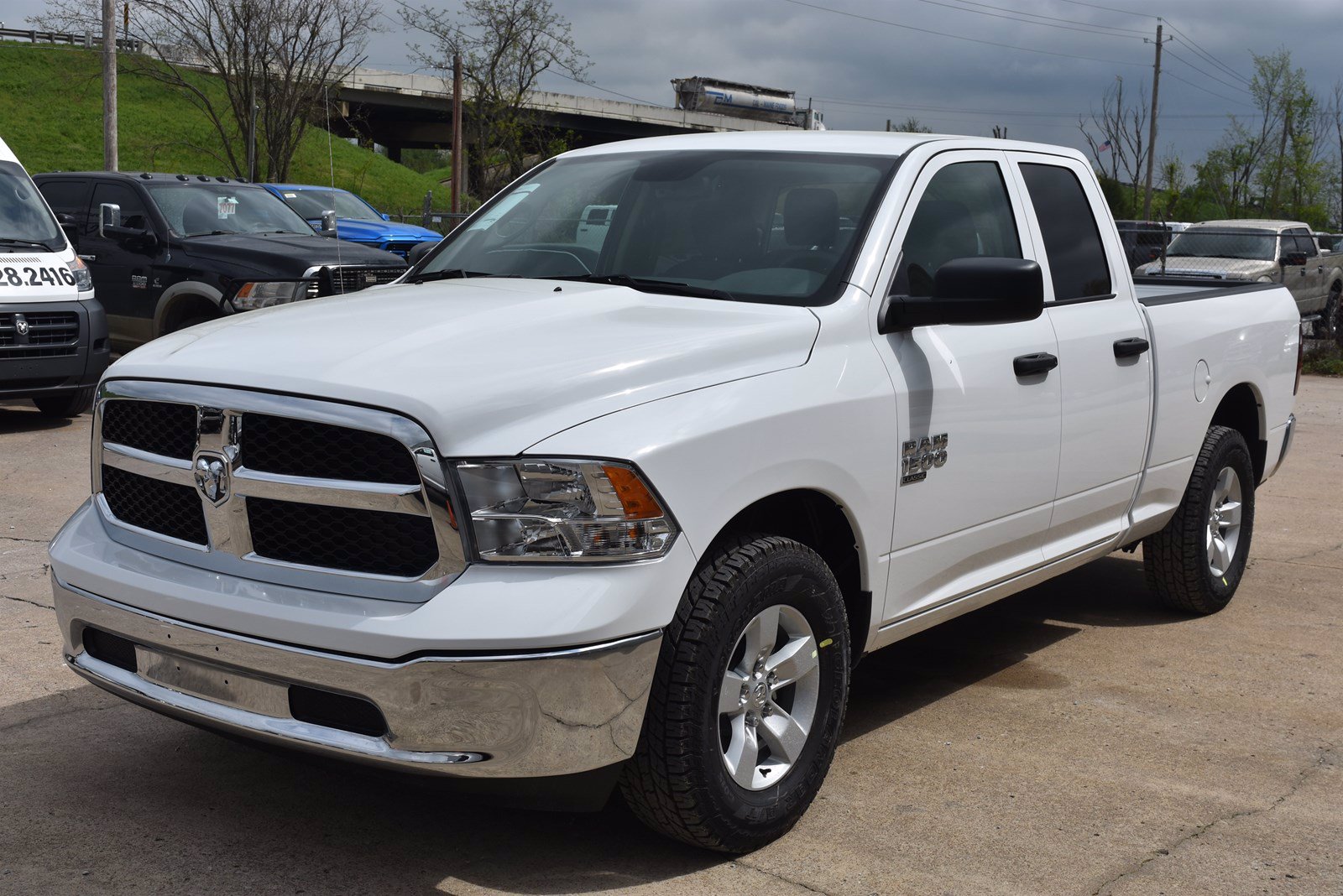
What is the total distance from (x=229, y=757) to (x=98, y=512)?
3.00ft

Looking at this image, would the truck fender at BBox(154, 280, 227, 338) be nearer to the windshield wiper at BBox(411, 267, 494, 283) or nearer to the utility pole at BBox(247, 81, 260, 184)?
the utility pole at BBox(247, 81, 260, 184)

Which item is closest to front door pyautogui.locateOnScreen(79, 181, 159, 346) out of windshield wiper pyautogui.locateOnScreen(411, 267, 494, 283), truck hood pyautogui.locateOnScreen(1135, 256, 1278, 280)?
windshield wiper pyautogui.locateOnScreen(411, 267, 494, 283)

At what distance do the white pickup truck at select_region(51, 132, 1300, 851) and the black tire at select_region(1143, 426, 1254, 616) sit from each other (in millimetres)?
1153

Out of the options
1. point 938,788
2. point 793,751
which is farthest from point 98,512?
point 938,788

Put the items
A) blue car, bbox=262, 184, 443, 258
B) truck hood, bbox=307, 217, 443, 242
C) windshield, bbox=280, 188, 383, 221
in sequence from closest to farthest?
windshield, bbox=280, 188, 383, 221
blue car, bbox=262, 184, 443, 258
truck hood, bbox=307, 217, 443, 242

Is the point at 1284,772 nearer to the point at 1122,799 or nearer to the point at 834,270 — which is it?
the point at 1122,799

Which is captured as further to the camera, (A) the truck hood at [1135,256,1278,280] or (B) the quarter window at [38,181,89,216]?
(A) the truck hood at [1135,256,1278,280]

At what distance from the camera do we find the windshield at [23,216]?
10.9 m

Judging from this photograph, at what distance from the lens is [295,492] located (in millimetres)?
3131

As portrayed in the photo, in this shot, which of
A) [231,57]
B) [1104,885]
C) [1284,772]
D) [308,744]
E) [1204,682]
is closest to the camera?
[308,744]

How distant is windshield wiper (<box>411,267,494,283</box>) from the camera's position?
15.2 feet

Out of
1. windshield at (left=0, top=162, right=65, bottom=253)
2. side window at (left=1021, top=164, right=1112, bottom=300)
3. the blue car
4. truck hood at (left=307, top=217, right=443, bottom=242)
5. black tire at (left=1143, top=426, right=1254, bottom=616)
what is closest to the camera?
side window at (left=1021, top=164, right=1112, bottom=300)

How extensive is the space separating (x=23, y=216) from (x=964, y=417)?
30.4 feet

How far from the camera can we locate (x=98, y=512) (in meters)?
3.68
